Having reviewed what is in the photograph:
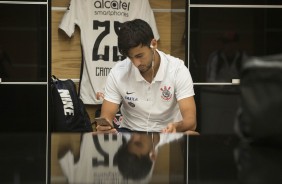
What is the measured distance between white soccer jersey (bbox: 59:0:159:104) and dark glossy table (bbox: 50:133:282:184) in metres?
2.78

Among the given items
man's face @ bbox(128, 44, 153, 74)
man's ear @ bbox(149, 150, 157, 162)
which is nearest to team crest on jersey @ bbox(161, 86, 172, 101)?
man's face @ bbox(128, 44, 153, 74)

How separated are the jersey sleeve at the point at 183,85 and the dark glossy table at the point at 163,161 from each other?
1.39 metres

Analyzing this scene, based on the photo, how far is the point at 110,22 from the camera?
4.35 meters

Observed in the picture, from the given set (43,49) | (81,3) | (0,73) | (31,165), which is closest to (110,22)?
(81,3)

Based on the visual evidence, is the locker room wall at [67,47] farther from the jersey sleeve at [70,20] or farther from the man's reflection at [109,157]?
the man's reflection at [109,157]

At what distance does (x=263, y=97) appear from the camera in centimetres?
115

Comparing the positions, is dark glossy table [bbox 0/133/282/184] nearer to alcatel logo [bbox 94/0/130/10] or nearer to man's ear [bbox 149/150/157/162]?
man's ear [bbox 149/150/157/162]

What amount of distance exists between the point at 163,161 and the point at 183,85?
1863 mm

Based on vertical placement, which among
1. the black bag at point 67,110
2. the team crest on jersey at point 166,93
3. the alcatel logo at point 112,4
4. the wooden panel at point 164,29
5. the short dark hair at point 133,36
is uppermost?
the alcatel logo at point 112,4

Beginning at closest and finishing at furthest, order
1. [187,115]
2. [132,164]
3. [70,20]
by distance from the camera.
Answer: [132,164] → [187,115] → [70,20]

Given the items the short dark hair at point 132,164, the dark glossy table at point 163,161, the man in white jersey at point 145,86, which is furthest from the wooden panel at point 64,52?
the short dark hair at point 132,164

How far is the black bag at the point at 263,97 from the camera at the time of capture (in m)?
1.13

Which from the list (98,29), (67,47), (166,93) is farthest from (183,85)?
(67,47)

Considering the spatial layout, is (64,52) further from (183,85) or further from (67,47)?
(183,85)
